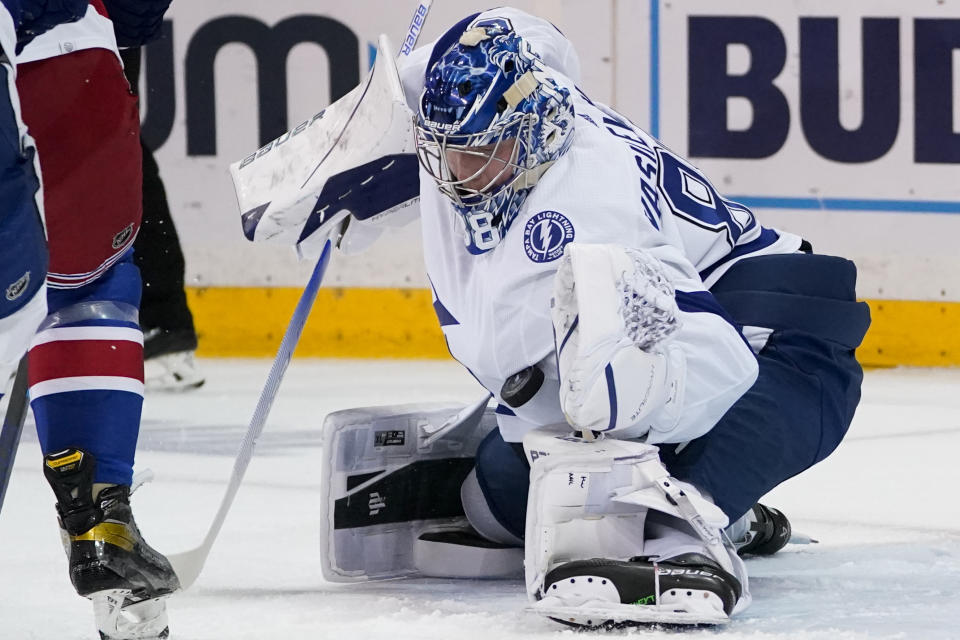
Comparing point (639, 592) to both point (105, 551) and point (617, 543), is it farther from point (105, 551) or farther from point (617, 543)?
point (105, 551)

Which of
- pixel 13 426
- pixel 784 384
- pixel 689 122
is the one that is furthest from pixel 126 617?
pixel 689 122

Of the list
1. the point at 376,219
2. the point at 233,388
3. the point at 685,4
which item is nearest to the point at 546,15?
the point at 685,4

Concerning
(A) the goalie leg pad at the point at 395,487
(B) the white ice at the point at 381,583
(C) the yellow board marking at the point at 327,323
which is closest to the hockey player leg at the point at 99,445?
(B) the white ice at the point at 381,583

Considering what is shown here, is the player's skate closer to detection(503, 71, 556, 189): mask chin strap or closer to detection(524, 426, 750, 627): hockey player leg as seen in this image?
detection(524, 426, 750, 627): hockey player leg

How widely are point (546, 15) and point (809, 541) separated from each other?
2414 millimetres

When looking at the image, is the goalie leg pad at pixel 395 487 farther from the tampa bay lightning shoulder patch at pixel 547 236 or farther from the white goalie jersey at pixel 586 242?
the tampa bay lightning shoulder patch at pixel 547 236

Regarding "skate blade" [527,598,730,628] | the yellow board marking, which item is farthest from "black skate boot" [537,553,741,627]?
the yellow board marking

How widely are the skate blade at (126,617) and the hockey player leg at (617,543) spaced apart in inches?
16.6

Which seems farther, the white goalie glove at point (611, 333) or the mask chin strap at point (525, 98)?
the mask chin strap at point (525, 98)

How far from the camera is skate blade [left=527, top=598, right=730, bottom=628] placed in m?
1.81

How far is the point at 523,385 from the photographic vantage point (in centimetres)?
197

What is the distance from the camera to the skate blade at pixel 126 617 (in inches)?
69.5

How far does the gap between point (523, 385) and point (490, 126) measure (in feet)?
1.03

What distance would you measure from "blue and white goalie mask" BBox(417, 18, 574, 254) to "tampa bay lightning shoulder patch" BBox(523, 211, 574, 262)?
0.15 ft
